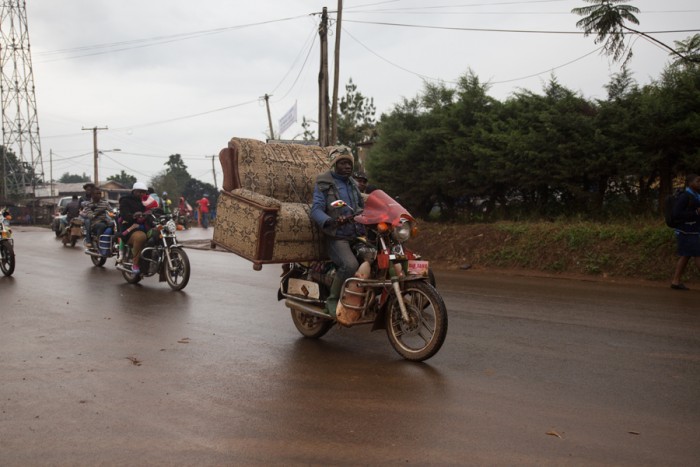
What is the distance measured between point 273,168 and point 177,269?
14.0 ft

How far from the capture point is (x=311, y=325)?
704 cm

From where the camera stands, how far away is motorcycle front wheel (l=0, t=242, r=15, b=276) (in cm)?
1228

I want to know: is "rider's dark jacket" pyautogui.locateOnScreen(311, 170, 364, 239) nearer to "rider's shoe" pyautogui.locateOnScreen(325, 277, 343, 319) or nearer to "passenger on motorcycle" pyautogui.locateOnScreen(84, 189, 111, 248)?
"rider's shoe" pyautogui.locateOnScreen(325, 277, 343, 319)

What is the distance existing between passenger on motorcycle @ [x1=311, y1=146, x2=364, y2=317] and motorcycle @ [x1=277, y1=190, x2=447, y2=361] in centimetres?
11

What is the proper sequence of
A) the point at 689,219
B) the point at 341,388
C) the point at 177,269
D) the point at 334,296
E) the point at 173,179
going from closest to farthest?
the point at 341,388
the point at 334,296
the point at 689,219
the point at 177,269
the point at 173,179

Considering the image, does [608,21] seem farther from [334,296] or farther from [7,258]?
[7,258]

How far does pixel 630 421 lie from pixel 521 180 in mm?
11742

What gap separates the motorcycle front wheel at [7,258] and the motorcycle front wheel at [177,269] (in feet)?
11.7

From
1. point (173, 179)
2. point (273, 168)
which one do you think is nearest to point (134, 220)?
point (273, 168)

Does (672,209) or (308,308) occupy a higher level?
(672,209)

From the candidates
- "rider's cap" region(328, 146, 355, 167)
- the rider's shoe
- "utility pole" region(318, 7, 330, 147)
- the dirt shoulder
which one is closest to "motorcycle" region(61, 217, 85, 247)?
"utility pole" region(318, 7, 330, 147)

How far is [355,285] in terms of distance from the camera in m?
6.03

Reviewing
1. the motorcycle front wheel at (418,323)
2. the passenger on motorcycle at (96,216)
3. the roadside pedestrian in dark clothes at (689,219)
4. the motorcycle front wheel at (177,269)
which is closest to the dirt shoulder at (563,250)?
the roadside pedestrian in dark clothes at (689,219)

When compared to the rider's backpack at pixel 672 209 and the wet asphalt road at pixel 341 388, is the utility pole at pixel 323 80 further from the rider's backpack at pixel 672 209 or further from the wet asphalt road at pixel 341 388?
the wet asphalt road at pixel 341 388
